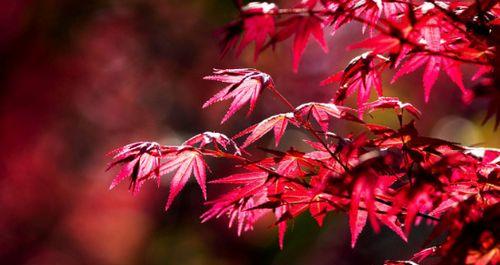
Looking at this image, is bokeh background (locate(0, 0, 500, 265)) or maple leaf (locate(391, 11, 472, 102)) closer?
maple leaf (locate(391, 11, 472, 102))

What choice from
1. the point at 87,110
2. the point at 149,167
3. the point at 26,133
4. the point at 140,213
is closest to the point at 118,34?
the point at 87,110

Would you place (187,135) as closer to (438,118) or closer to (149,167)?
(438,118)

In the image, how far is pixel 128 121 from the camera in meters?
3.71

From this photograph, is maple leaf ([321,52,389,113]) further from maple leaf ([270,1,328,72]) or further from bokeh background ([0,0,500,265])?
bokeh background ([0,0,500,265])

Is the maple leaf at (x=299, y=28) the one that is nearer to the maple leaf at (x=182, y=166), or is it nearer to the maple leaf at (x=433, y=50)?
the maple leaf at (x=433, y=50)

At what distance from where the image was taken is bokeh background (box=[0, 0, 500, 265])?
330 cm

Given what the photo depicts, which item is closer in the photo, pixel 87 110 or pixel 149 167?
pixel 149 167

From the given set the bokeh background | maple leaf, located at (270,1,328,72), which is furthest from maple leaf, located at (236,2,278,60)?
the bokeh background

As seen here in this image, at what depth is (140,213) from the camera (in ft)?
11.6

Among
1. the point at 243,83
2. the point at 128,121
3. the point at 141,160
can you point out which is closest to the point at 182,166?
the point at 141,160

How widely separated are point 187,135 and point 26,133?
88 centimetres

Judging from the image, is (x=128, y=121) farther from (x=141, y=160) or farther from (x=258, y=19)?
(x=258, y=19)

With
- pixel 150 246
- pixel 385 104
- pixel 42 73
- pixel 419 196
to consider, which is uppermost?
pixel 42 73

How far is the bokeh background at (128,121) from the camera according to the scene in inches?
130
